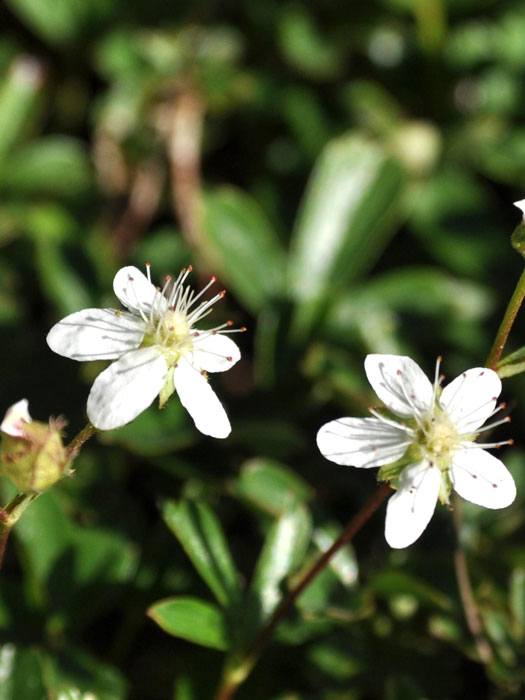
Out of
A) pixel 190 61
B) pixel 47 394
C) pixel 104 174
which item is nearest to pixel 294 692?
pixel 47 394

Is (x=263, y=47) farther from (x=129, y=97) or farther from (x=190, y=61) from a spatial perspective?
(x=129, y=97)

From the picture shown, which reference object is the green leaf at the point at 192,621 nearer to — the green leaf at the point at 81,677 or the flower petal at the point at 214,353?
the green leaf at the point at 81,677

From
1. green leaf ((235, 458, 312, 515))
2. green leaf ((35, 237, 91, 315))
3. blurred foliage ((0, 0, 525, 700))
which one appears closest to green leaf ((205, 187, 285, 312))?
blurred foliage ((0, 0, 525, 700))

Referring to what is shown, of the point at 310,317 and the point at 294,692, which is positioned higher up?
the point at 310,317

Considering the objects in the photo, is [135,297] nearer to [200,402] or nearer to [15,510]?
[200,402]

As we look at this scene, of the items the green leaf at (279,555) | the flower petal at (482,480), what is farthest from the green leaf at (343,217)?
the flower petal at (482,480)

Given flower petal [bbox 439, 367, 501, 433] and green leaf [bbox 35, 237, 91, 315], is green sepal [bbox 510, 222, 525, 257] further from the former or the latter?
green leaf [bbox 35, 237, 91, 315]
